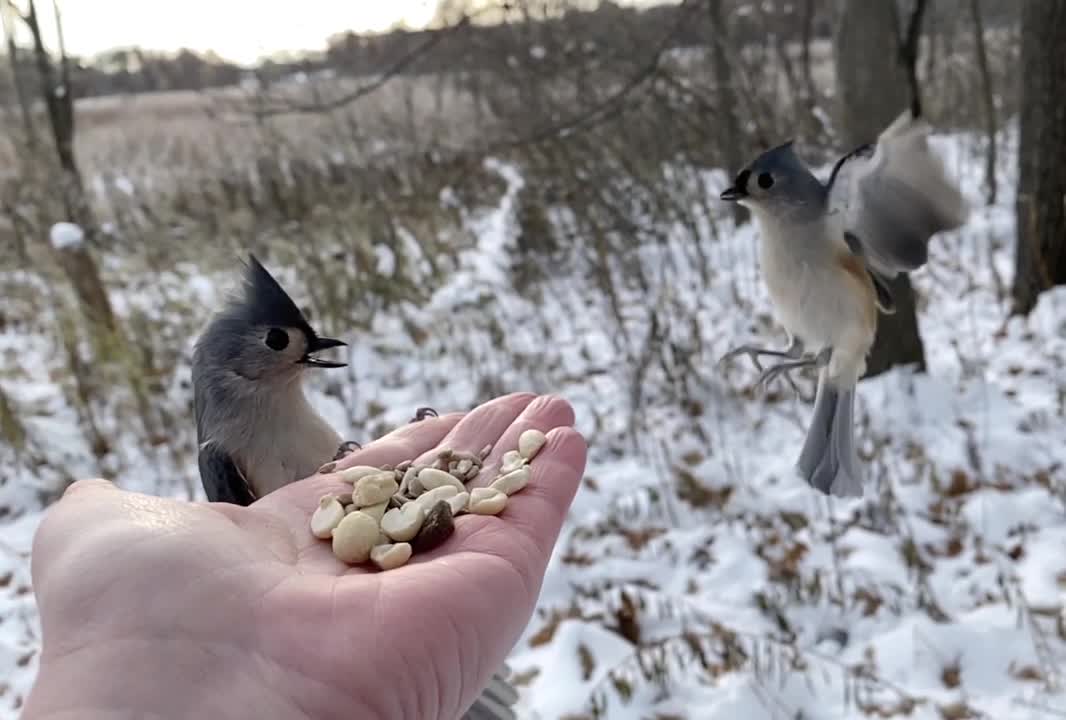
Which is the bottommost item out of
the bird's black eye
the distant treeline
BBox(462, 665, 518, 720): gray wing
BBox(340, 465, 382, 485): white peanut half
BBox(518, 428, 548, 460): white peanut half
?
BBox(462, 665, 518, 720): gray wing

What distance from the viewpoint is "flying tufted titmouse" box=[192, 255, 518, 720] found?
1.92m

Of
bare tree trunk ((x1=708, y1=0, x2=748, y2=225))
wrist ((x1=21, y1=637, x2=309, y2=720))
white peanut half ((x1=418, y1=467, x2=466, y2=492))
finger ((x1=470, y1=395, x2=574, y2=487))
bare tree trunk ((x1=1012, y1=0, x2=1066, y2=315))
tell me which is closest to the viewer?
wrist ((x1=21, y1=637, x2=309, y2=720))

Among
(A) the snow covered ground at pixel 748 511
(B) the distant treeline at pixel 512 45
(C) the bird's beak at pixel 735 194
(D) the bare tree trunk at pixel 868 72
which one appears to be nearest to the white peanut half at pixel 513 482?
(C) the bird's beak at pixel 735 194

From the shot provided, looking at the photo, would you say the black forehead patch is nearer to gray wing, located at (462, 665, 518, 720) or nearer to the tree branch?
gray wing, located at (462, 665, 518, 720)

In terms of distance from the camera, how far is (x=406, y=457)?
197 cm

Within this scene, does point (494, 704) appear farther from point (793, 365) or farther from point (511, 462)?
point (793, 365)

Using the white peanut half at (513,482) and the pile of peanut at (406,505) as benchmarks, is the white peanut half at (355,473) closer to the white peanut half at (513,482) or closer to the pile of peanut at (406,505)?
the pile of peanut at (406,505)

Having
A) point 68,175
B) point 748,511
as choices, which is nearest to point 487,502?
point 748,511

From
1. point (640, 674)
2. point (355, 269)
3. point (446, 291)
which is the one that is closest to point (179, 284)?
point (355, 269)

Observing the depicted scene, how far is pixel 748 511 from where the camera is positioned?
11.6ft

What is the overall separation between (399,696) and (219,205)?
8.18 m

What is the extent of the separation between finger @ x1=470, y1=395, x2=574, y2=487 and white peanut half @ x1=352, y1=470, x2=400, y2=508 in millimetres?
185

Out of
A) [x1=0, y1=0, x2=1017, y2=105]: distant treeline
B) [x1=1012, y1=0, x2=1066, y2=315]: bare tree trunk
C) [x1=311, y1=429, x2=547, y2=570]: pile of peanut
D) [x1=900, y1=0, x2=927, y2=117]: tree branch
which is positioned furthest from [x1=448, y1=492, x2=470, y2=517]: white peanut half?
[x1=1012, y1=0, x2=1066, y2=315]: bare tree trunk

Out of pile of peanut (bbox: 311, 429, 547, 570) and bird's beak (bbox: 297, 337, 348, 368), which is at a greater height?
bird's beak (bbox: 297, 337, 348, 368)
